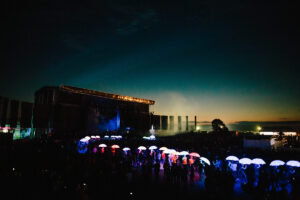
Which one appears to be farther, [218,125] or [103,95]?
[103,95]

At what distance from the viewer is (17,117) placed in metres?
24.7

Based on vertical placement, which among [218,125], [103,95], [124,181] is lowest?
[124,181]

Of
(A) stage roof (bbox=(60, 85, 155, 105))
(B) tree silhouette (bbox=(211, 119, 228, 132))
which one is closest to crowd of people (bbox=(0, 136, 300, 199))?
(A) stage roof (bbox=(60, 85, 155, 105))

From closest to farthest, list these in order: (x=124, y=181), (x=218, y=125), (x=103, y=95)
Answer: (x=124, y=181), (x=218, y=125), (x=103, y=95)

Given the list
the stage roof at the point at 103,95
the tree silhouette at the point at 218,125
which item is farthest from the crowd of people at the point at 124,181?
the tree silhouette at the point at 218,125

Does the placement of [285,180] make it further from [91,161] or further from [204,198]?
[91,161]

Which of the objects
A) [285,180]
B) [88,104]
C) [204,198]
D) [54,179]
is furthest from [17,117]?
[285,180]

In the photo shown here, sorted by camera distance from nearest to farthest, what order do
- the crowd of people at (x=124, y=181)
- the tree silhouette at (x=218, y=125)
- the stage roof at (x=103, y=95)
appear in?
the crowd of people at (x=124, y=181) < the stage roof at (x=103, y=95) < the tree silhouette at (x=218, y=125)

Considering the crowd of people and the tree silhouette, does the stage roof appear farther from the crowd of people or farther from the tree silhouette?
the crowd of people

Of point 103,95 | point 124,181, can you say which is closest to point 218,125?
point 103,95

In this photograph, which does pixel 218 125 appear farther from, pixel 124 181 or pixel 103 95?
pixel 124 181

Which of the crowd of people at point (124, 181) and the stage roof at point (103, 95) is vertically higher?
the stage roof at point (103, 95)

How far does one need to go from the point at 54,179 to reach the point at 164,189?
19.1ft

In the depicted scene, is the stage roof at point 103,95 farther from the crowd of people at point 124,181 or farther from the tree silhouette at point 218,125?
the crowd of people at point 124,181
